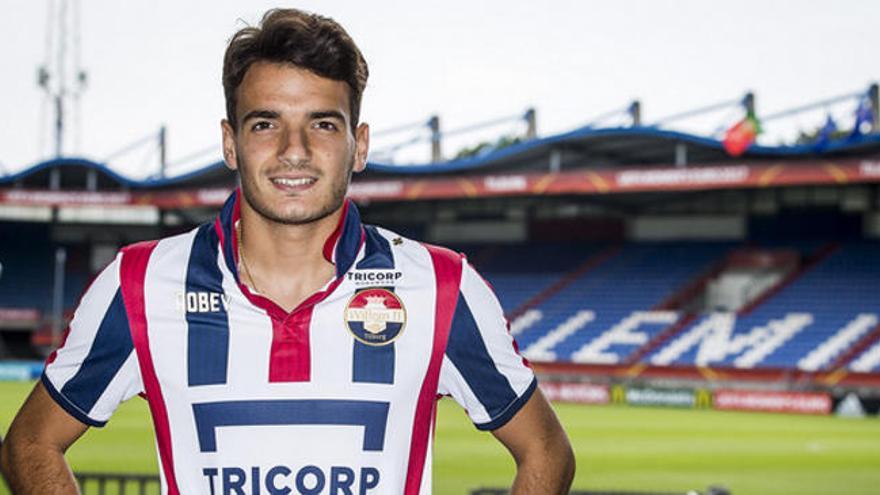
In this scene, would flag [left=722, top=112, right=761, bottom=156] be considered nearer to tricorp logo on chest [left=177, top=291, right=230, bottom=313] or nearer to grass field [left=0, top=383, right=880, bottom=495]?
grass field [left=0, top=383, right=880, bottom=495]

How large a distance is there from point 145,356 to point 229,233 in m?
0.36

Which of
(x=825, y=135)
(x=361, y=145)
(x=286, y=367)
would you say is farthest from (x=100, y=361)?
(x=825, y=135)

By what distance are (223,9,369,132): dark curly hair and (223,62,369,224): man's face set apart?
0.07ft

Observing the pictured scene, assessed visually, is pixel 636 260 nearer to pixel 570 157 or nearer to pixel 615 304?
pixel 615 304

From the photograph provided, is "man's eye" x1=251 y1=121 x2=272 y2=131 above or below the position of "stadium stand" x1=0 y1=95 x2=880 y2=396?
above

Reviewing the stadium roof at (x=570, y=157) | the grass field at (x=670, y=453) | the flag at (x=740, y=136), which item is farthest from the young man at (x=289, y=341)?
the flag at (x=740, y=136)

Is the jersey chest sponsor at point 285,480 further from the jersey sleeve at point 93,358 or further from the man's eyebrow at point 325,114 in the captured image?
the man's eyebrow at point 325,114

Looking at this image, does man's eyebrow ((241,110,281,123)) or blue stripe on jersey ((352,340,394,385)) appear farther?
blue stripe on jersey ((352,340,394,385))

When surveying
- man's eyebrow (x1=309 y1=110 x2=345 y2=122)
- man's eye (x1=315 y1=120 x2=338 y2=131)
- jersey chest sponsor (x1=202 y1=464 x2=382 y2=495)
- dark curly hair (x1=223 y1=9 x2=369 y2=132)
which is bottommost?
jersey chest sponsor (x1=202 y1=464 x2=382 y2=495)

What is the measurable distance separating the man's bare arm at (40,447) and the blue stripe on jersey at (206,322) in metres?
0.32

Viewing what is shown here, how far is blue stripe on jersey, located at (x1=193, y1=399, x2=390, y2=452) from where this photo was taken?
3057mm

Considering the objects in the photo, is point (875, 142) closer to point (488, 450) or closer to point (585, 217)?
point (585, 217)

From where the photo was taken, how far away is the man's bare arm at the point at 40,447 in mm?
2988

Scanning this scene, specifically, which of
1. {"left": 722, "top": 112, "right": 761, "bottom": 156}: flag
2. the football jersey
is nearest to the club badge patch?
the football jersey
